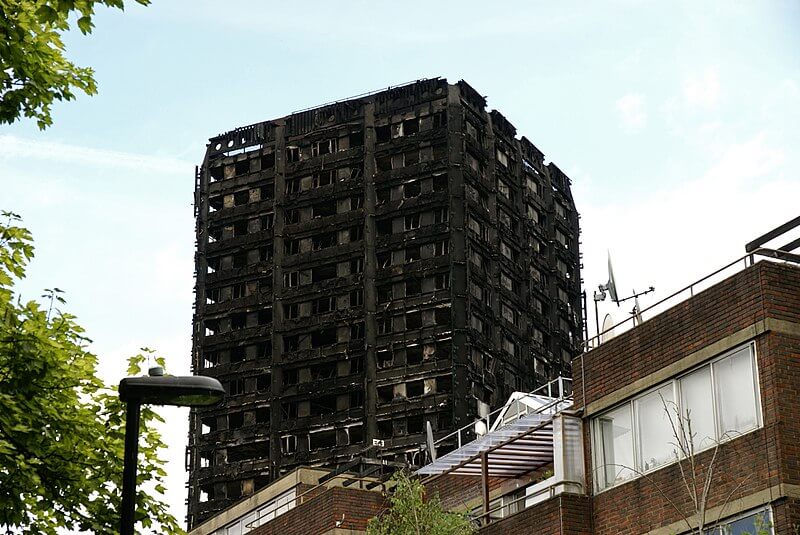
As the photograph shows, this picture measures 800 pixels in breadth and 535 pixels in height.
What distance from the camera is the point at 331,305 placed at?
12250 cm

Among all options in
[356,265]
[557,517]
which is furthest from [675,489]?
[356,265]

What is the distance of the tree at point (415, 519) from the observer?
123ft

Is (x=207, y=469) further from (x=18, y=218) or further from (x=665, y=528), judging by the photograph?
(x=18, y=218)

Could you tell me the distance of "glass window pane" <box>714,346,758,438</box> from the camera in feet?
97.1

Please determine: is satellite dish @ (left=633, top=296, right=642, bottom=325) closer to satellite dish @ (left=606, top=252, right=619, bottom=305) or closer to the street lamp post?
satellite dish @ (left=606, top=252, right=619, bottom=305)

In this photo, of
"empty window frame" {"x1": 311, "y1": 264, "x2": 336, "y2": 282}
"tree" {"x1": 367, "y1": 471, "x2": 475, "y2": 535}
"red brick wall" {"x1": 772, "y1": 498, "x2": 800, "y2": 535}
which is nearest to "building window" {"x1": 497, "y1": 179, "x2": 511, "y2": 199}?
"empty window frame" {"x1": 311, "y1": 264, "x2": 336, "y2": 282}

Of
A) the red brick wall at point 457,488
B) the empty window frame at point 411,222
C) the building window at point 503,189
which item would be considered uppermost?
the building window at point 503,189

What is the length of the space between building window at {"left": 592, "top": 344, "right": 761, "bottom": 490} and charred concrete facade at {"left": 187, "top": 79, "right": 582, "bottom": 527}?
249 ft

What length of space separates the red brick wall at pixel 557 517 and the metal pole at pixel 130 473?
1899 centimetres

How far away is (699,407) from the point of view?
30.8 meters

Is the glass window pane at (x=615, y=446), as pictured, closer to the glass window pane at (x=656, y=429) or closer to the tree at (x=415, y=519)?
the glass window pane at (x=656, y=429)

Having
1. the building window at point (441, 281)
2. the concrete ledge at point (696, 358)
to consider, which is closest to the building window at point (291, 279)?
the building window at point (441, 281)

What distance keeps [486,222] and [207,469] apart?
31190 millimetres

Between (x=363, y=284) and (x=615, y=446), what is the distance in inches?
3412
